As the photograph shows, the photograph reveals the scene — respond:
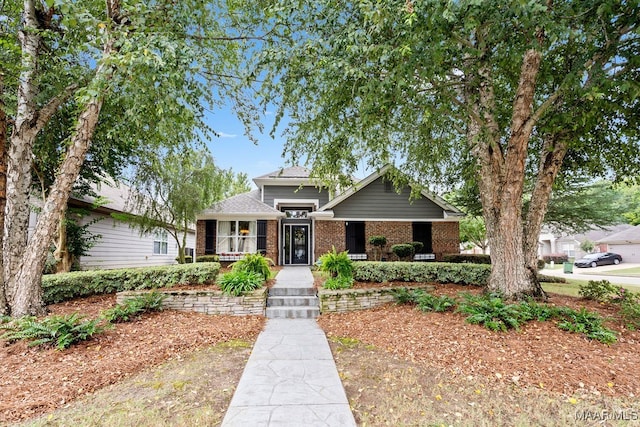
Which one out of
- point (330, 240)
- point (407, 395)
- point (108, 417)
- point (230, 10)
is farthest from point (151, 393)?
point (330, 240)

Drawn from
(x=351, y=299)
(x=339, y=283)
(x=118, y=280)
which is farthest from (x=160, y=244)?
(x=351, y=299)

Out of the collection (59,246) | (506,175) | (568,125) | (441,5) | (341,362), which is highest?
(441,5)

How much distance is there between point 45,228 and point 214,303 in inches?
132

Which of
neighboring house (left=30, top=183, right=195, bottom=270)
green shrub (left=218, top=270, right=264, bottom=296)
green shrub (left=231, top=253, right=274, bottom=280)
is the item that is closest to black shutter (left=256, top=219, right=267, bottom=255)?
neighboring house (left=30, top=183, right=195, bottom=270)

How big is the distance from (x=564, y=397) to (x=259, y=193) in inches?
626

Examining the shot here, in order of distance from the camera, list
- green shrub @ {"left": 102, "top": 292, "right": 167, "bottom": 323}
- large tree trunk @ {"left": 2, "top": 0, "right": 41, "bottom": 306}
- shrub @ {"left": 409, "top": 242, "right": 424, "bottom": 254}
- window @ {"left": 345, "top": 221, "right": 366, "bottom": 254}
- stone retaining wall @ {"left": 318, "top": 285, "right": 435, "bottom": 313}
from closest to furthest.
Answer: green shrub @ {"left": 102, "top": 292, "right": 167, "bottom": 323}
large tree trunk @ {"left": 2, "top": 0, "right": 41, "bottom": 306}
stone retaining wall @ {"left": 318, "top": 285, "right": 435, "bottom": 313}
shrub @ {"left": 409, "top": 242, "right": 424, "bottom": 254}
window @ {"left": 345, "top": 221, "right": 366, "bottom": 254}

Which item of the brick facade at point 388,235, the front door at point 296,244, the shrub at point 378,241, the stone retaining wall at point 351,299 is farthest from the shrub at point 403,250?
the stone retaining wall at point 351,299

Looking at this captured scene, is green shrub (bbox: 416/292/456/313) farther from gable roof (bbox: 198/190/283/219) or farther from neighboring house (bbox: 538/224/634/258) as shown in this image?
neighboring house (bbox: 538/224/634/258)

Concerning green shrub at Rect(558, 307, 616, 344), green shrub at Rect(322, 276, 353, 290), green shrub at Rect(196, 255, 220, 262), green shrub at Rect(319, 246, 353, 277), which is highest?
green shrub at Rect(319, 246, 353, 277)

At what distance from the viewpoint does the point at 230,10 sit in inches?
263

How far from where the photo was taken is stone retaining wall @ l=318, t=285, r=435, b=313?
6.78m

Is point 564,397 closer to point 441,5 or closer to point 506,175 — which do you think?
point 506,175

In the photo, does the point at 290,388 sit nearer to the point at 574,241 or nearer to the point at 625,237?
the point at 625,237

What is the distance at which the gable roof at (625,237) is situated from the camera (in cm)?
2813
